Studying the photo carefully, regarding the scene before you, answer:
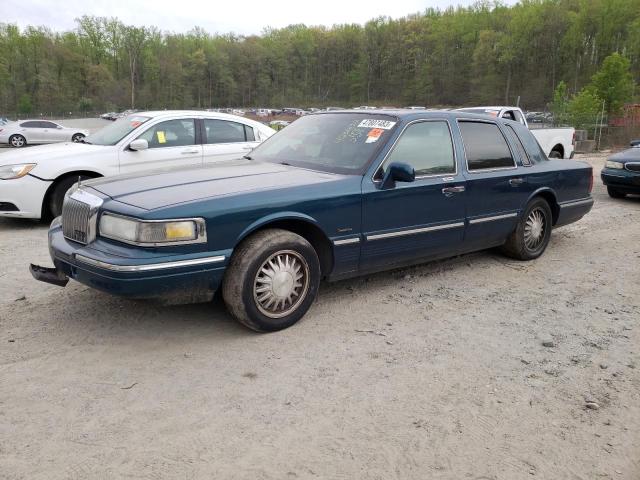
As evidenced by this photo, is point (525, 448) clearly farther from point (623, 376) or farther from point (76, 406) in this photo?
point (76, 406)

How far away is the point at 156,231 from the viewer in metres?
3.54

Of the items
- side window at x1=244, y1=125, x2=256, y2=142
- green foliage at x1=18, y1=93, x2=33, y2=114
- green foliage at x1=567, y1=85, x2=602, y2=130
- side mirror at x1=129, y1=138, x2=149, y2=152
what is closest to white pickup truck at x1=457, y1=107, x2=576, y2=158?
side window at x1=244, y1=125, x2=256, y2=142

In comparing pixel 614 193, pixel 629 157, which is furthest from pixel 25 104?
pixel 629 157

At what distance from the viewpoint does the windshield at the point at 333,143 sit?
4668mm

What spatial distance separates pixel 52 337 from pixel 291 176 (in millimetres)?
2058

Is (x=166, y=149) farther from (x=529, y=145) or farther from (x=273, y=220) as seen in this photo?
(x=529, y=145)

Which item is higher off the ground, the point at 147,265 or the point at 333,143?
the point at 333,143

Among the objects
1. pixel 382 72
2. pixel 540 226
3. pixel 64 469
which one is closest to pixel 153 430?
pixel 64 469

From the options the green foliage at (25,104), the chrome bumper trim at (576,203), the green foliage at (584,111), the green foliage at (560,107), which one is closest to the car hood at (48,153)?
the chrome bumper trim at (576,203)

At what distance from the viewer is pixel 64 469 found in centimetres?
250

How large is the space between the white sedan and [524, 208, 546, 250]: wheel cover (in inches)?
149

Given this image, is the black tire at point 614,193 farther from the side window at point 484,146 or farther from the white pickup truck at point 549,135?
the side window at point 484,146

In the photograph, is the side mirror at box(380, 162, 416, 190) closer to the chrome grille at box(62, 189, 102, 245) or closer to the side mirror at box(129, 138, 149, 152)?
the chrome grille at box(62, 189, 102, 245)

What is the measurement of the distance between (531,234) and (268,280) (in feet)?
11.3
